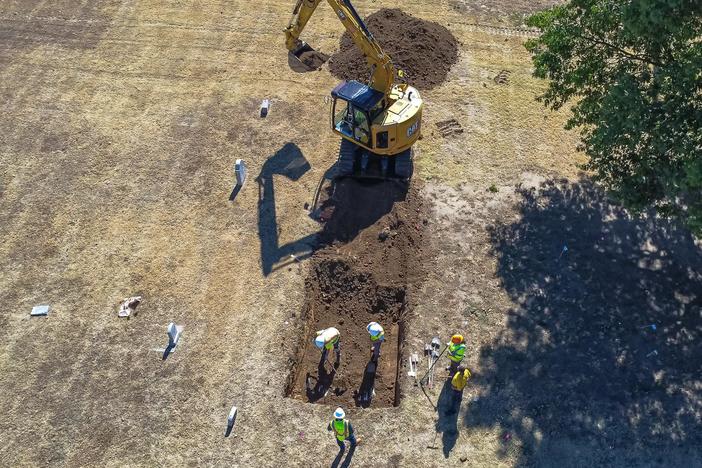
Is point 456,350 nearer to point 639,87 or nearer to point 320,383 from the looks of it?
point 320,383

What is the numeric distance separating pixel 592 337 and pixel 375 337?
19.5 feet

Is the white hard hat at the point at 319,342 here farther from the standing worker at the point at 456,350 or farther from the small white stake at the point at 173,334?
the small white stake at the point at 173,334

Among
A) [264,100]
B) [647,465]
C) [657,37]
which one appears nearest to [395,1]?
[264,100]

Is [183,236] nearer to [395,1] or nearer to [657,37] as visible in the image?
[657,37]

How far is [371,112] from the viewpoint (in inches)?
655

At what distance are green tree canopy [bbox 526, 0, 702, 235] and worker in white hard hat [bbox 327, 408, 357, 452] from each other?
354 inches

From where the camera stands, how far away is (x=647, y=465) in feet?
39.7

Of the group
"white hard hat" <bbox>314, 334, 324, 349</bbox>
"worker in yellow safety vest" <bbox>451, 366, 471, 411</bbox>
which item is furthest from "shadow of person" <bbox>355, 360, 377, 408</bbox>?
"worker in yellow safety vest" <bbox>451, 366, 471, 411</bbox>

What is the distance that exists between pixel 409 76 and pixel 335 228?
8.29 meters

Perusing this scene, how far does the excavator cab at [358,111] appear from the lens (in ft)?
53.8

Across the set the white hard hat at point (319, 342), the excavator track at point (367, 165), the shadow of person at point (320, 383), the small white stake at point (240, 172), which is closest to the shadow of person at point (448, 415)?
the shadow of person at point (320, 383)

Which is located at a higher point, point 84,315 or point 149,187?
point 149,187

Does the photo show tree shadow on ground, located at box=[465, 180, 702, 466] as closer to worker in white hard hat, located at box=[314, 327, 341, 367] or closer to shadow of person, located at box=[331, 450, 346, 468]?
shadow of person, located at box=[331, 450, 346, 468]

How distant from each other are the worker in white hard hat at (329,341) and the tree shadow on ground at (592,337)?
3785mm
